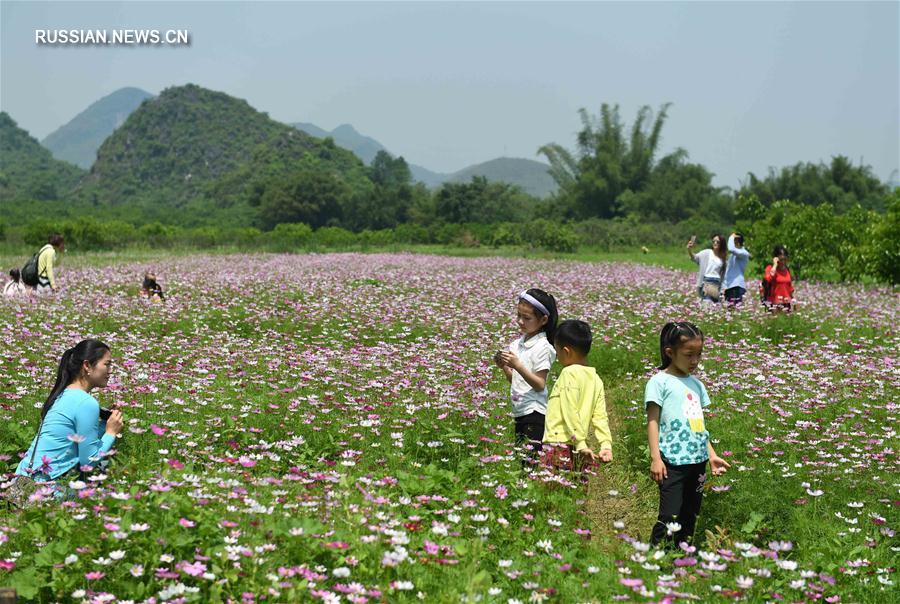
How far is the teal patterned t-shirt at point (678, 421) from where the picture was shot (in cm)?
491

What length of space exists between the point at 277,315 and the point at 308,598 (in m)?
9.37

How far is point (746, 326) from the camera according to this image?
12.0m

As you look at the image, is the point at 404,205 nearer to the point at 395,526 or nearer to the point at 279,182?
the point at 279,182

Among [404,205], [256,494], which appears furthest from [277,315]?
[404,205]

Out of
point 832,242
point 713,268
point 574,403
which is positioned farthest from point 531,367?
point 832,242

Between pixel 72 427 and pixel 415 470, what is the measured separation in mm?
2270

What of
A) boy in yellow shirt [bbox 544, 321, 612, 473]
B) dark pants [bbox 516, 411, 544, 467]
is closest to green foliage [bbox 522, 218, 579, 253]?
dark pants [bbox 516, 411, 544, 467]

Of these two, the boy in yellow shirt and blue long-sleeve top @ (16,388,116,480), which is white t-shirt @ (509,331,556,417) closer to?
the boy in yellow shirt

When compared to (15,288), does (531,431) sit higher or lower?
lower

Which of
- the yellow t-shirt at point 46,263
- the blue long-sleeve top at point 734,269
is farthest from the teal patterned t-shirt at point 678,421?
the yellow t-shirt at point 46,263

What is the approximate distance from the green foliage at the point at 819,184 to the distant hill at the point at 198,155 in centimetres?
5304

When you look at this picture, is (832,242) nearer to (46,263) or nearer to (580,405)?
(46,263)

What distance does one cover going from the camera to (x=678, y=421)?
16.1ft

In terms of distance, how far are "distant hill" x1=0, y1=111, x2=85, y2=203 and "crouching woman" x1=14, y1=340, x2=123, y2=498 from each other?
125 metres
